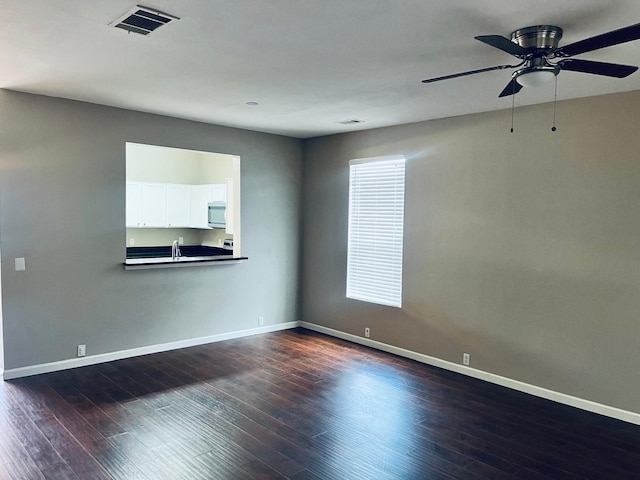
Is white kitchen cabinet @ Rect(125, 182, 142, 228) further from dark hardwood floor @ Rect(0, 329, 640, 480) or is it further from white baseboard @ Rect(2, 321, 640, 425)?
dark hardwood floor @ Rect(0, 329, 640, 480)

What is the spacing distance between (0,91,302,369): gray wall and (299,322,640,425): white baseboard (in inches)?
73.5

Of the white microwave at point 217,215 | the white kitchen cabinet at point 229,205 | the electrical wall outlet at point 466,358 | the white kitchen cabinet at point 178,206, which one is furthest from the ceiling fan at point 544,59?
the white kitchen cabinet at point 178,206

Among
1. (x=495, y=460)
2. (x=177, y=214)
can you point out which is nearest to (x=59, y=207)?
(x=177, y=214)

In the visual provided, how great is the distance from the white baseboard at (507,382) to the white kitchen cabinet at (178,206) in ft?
11.9

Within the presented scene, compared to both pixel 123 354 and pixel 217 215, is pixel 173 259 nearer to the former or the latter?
pixel 123 354

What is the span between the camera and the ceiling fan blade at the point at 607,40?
2089 millimetres

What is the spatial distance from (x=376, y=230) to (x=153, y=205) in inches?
160

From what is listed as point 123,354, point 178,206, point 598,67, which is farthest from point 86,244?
point 598,67

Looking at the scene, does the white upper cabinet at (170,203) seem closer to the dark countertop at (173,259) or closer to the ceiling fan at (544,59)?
the dark countertop at (173,259)

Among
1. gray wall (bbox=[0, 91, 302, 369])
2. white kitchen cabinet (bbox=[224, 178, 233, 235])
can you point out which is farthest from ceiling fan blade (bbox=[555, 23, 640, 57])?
white kitchen cabinet (bbox=[224, 178, 233, 235])

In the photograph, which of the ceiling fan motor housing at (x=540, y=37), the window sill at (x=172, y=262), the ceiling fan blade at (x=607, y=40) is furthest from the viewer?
the window sill at (x=172, y=262)

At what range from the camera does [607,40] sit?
2.22 m

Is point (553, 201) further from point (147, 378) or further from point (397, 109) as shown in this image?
point (147, 378)

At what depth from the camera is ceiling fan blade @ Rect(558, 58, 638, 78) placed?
253 centimetres
